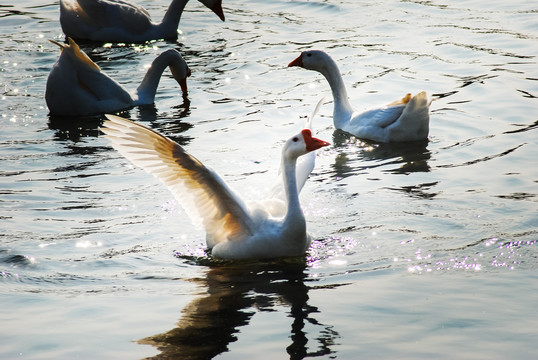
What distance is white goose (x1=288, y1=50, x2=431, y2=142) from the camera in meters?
9.79

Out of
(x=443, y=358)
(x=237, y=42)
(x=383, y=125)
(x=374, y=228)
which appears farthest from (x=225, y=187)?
(x=237, y=42)

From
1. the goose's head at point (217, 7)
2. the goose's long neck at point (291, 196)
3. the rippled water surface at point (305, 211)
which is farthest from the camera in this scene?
the goose's head at point (217, 7)

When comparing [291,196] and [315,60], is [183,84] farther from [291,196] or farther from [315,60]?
[291,196]

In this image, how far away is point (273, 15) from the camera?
52.0 feet

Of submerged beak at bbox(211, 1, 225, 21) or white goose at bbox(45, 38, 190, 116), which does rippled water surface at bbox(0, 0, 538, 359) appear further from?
submerged beak at bbox(211, 1, 225, 21)

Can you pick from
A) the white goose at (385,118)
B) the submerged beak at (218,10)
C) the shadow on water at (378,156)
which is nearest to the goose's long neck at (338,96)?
the white goose at (385,118)

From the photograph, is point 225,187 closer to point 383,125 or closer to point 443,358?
point 443,358

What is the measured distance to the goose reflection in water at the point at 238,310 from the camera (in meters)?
5.18

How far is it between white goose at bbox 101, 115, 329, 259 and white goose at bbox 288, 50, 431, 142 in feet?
11.0

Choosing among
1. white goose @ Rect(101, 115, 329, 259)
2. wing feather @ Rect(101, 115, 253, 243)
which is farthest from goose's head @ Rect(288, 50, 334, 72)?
wing feather @ Rect(101, 115, 253, 243)

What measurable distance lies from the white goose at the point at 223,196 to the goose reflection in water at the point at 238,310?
149mm

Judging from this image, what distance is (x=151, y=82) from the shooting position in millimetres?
12102

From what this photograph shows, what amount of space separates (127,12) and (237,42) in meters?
2.07

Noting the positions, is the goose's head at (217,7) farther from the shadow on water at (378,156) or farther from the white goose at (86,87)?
the shadow on water at (378,156)
